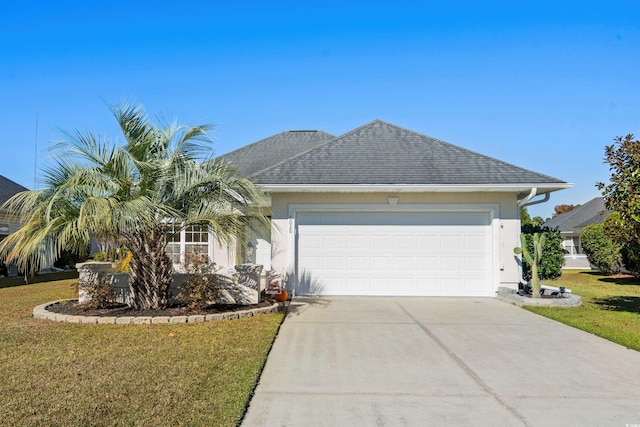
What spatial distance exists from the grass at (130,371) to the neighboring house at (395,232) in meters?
3.71

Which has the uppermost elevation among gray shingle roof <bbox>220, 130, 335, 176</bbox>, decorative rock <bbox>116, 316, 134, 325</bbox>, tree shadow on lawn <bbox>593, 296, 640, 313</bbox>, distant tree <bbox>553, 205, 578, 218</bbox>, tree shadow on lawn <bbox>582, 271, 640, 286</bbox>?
distant tree <bbox>553, 205, 578, 218</bbox>

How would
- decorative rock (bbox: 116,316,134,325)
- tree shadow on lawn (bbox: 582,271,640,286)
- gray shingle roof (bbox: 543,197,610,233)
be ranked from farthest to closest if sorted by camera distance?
gray shingle roof (bbox: 543,197,610,233), tree shadow on lawn (bbox: 582,271,640,286), decorative rock (bbox: 116,316,134,325)

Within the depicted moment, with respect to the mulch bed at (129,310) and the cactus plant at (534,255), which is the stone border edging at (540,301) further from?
the mulch bed at (129,310)

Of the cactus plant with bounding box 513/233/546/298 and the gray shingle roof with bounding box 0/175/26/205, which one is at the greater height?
the gray shingle roof with bounding box 0/175/26/205

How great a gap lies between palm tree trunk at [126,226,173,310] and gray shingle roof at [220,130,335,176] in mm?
7175

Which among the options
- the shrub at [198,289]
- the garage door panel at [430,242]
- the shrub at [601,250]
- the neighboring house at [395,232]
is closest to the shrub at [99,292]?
the shrub at [198,289]

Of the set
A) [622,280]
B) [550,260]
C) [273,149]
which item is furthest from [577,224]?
[273,149]

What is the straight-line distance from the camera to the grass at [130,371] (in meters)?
3.53

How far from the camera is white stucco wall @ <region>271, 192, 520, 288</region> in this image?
10.8 m

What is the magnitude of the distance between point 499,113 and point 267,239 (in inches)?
385

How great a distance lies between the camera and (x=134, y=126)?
7898mm

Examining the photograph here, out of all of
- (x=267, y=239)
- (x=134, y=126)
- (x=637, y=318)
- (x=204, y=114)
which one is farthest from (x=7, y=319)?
(x=637, y=318)

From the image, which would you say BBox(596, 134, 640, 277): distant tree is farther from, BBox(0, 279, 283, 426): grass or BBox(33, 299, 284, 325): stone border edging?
BBox(33, 299, 284, 325): stone border edging

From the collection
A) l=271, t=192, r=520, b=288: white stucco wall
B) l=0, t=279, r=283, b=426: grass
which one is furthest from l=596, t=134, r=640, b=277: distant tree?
l=0, t=279, r=283, b=426: grass
